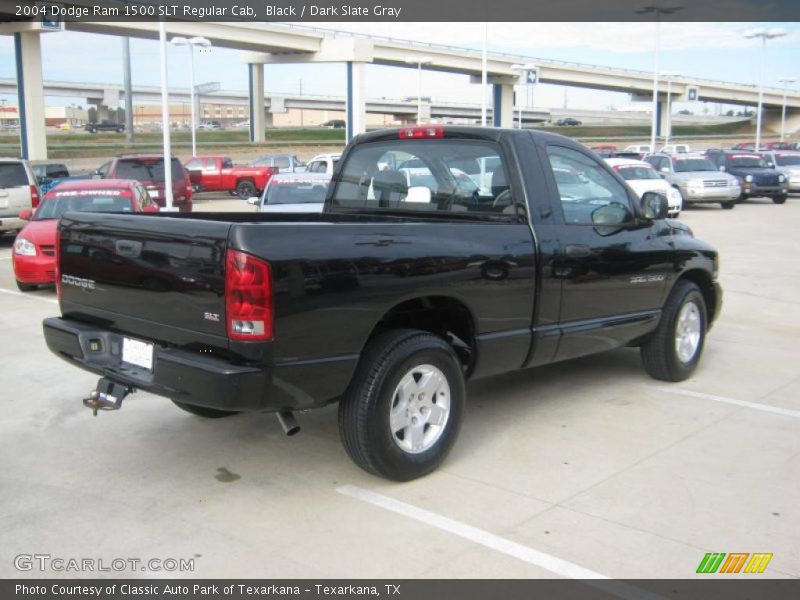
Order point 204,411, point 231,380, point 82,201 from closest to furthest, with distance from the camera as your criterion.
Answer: point 231,380 → point 204,411 → point 82,201

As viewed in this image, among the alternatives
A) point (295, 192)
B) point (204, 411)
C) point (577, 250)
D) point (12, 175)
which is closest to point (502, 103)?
point (12, 175)

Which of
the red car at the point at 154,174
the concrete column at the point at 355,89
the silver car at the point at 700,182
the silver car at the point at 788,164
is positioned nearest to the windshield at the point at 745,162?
the silver car at the point at 788,164

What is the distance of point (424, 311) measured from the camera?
4961 mm

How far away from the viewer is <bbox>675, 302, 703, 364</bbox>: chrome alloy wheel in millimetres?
6711

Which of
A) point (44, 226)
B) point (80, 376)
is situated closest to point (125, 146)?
point (44, 226)

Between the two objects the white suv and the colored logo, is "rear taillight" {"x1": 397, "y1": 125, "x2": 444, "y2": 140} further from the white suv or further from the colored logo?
the white suv

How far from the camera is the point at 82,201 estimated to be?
12695mm

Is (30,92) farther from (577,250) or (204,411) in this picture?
(577,250)

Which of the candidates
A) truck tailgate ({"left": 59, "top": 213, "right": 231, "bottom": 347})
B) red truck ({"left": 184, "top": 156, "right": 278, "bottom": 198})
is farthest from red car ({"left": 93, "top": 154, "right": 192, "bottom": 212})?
truck tailgate ({"left": 59, "top": 213, "right": 231, "bottom": 347})

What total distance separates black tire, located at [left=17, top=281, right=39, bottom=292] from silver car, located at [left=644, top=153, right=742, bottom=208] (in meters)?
20.9

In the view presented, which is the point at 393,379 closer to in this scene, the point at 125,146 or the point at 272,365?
the point at 272,365

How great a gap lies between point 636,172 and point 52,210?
1674cm

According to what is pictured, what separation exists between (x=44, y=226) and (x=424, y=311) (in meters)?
8.75

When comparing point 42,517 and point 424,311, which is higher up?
point 424,311
